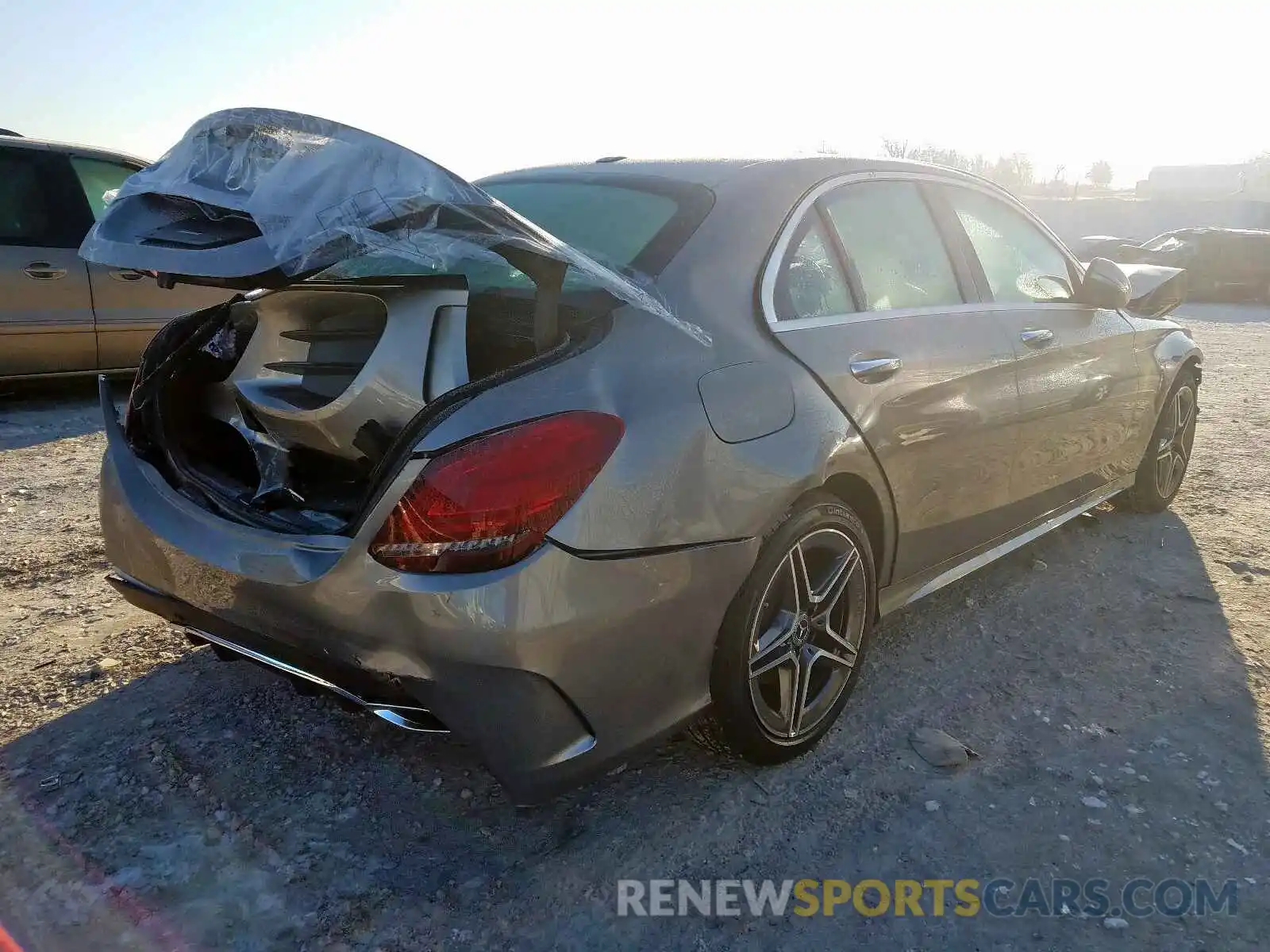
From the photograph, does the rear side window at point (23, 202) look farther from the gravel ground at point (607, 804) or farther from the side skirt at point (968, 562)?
the side skirt at point (968, 562)

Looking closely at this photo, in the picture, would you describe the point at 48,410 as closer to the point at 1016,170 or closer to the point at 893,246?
the point at 893,246

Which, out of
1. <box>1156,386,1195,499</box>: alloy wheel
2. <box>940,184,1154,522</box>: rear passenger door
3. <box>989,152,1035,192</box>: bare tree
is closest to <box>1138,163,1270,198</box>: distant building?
<box>989,152,1035,192</box>: bare tree

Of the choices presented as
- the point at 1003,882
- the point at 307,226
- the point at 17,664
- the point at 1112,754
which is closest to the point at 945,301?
→ the point at 1112,754

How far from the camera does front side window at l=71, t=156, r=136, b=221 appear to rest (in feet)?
21.4

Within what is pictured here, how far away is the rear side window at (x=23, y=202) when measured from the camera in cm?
617

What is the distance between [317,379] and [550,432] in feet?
2.40

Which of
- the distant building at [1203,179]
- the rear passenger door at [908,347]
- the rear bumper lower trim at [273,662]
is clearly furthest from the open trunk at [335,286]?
the distant building at [1203,179]

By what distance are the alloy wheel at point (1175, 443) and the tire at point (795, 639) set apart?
2.66 meters

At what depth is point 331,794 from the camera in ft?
8.02

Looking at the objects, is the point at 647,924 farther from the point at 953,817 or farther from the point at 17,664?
the point at 17,664

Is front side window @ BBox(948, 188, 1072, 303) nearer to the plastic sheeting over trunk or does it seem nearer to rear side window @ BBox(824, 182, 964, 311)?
rear side window @ BBox(824, 182, 964, 311)

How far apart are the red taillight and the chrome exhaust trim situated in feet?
1.12

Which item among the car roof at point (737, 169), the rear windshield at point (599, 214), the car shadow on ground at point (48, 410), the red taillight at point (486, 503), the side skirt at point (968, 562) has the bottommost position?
the car shadow on ground at point (48, 410)

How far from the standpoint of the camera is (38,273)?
244 inches
